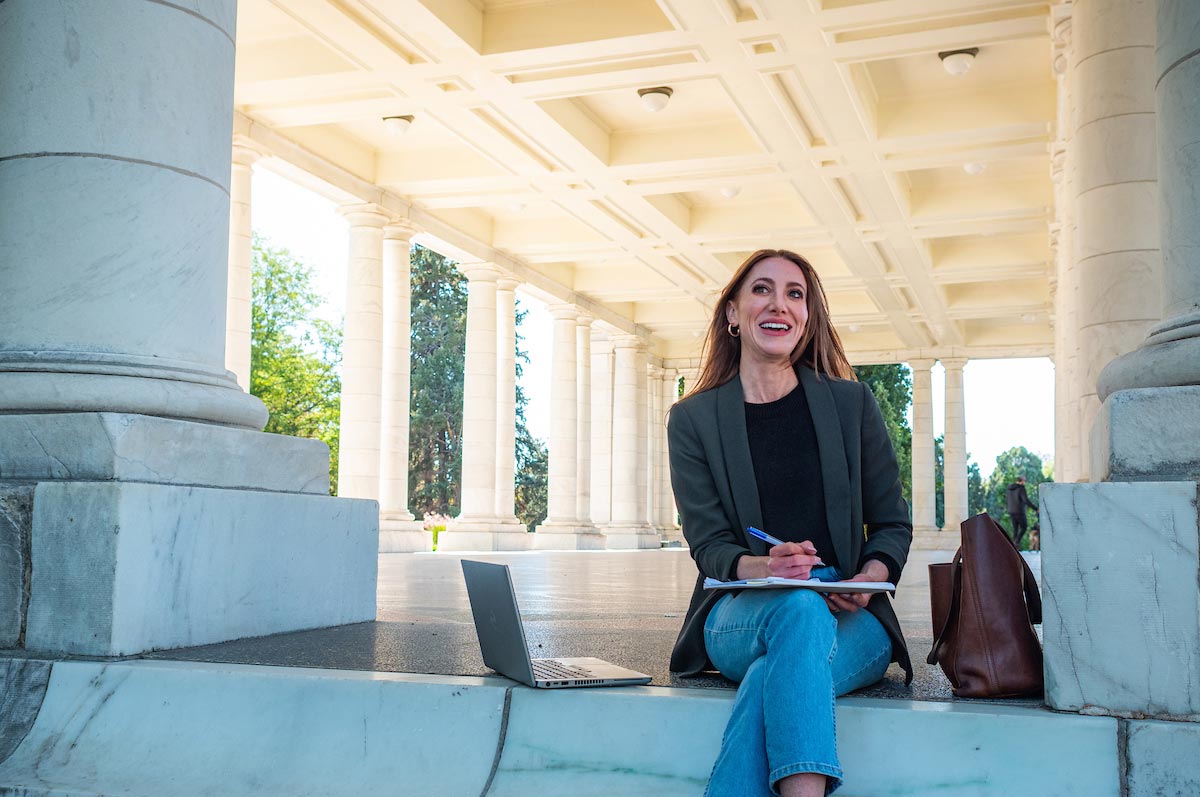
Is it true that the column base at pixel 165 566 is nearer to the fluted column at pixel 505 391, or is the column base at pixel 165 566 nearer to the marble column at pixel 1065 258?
the marble column at pixel 1065 258

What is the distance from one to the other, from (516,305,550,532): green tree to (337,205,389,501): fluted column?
178 ft

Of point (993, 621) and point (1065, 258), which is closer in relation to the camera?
point (993, 621)

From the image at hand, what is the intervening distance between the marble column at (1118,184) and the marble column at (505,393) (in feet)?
105

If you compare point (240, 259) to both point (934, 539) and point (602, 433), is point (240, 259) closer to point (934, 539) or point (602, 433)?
point (602, 433)

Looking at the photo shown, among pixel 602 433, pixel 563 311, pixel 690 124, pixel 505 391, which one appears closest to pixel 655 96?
pixel 690 124

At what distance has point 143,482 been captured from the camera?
7.25 m

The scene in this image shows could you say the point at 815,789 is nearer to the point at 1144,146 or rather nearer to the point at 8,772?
the point at 8,772

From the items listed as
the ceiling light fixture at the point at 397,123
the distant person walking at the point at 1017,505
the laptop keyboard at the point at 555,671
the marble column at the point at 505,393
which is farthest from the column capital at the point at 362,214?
the laptop keyboard at the point at 555,671

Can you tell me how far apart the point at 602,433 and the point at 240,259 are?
32.8 metres

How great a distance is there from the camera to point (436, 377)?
8738cm

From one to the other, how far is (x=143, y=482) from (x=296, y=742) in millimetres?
2037

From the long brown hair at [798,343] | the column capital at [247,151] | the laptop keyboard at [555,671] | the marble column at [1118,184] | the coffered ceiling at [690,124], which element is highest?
the coffered ceiling at [690,124]

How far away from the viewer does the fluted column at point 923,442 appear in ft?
218

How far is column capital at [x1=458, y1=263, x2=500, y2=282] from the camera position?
4662 cm
